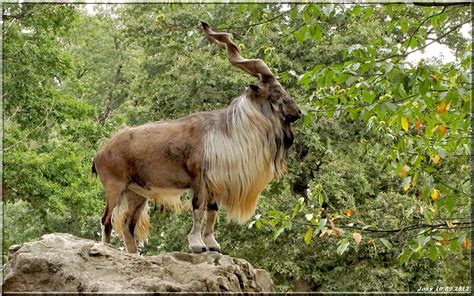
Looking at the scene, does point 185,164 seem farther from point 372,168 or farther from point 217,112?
point 372,168

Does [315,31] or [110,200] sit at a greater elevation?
[315,31]

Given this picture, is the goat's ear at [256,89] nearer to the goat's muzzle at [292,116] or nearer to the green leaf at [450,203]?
the goat's muzzle at [292,116]

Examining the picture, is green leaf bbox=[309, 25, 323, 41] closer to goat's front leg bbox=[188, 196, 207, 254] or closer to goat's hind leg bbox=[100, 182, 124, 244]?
goat's front leg bbox=[188, 196, 207, 254]

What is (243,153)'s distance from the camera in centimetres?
611

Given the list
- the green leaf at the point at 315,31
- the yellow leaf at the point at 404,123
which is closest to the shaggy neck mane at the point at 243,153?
the green leaf at the point at 315,31

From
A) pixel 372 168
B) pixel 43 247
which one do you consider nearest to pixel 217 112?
pixel 43 247

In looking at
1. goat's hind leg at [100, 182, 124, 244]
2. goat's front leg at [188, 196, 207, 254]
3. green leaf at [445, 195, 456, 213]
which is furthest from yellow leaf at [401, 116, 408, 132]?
→ goat's hind leg at [100, 182, 124, 244]

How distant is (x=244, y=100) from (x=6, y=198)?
10.8m

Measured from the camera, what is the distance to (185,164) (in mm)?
6094

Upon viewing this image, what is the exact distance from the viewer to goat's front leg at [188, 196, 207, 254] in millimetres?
6020

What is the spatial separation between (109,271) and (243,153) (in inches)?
59.2

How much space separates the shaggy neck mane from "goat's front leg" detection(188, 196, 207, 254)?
0.59 feet

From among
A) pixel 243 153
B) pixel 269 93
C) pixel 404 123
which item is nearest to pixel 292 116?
pixel 269 93

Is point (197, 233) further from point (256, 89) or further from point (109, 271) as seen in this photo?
point (256, 89)
